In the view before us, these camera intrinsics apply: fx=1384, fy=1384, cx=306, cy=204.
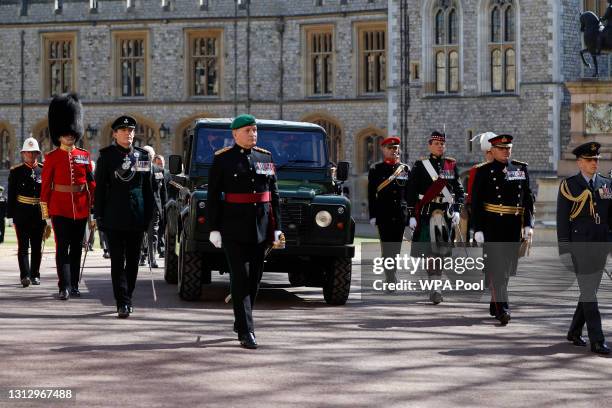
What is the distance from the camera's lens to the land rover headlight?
1307 centimetres

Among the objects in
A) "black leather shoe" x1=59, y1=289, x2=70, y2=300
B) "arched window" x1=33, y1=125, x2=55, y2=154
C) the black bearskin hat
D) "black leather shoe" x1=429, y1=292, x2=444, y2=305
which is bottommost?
"black leather shoe" x1=429, y1=292, x2=444, y2=305

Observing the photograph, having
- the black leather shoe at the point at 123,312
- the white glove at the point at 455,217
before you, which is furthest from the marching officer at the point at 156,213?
the black leather shoe at the point at 123,312

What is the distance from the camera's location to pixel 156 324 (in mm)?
11266

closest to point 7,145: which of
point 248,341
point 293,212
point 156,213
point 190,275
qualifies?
point 156,213

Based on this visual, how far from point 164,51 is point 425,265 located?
31.5 meters

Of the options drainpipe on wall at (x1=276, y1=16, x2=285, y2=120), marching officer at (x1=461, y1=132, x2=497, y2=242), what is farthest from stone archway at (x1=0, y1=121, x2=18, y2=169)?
marching officer at (x1=461, y1=132, x2=497, y2=242)

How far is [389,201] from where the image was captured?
15.3 metres

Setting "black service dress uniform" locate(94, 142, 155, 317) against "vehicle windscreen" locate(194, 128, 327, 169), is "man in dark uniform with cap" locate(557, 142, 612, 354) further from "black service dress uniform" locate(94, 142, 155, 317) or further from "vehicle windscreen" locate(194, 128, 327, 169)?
"vehicle windscreen" locate(194, 128, 327, 169)

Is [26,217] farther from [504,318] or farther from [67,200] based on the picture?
[504,318]

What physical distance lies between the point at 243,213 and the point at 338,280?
129 inches

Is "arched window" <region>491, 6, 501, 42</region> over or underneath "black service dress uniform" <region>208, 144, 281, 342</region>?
over

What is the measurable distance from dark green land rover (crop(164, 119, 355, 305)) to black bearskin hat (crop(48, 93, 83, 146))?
3.91 feet

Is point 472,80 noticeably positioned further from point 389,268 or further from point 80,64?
point 389,268

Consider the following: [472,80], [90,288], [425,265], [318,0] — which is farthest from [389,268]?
[318,0]
